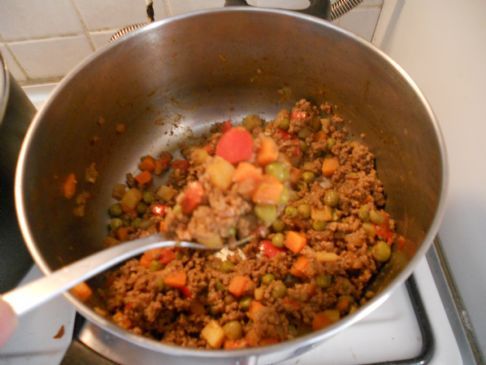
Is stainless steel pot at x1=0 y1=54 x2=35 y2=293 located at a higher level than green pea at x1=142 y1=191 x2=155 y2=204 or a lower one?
higher

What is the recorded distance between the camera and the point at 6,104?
1109mm

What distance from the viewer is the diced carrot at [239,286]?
1.19m

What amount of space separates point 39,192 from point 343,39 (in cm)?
95

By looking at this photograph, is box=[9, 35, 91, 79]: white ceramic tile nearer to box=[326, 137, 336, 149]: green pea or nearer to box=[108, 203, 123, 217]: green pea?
box=[108, 203, 123, 217]: green pea

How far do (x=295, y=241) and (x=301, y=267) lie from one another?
0.27ft

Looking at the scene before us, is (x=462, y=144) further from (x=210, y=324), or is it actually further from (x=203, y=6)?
(x=203, y=6)

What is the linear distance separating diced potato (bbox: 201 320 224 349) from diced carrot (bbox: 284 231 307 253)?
32 centimetres

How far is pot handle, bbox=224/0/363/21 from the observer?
1251mm

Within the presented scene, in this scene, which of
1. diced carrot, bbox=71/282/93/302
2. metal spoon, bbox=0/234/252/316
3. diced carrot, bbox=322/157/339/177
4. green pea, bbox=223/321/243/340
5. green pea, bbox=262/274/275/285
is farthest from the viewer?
diced carrot, bbox=322/157/339/177

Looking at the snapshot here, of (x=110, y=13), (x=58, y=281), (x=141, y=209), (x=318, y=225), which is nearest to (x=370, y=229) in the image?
(x=318, y=225)

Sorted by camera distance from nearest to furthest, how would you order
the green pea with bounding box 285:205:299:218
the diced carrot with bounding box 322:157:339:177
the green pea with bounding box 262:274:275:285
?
the green pea with bounding box 262:274:275:285 < the green pea with bounding box 285:205:299:218 < the diced carrot with bounding box 322:157:339:177

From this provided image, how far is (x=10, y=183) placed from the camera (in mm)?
1201

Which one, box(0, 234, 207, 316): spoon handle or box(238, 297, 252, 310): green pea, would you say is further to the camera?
box(238, 297, 252, 310): green pea

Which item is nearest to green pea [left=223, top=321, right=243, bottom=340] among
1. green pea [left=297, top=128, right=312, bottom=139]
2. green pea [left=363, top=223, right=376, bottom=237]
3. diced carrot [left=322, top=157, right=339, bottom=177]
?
green pea [left=363, top=223, right=376, bottom=237]
